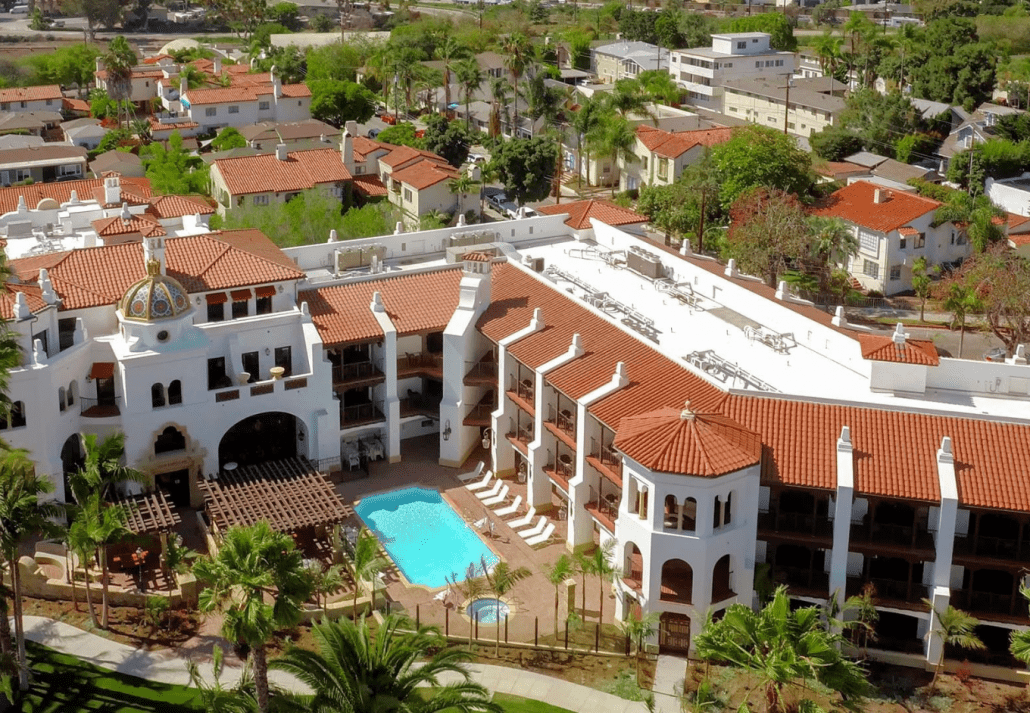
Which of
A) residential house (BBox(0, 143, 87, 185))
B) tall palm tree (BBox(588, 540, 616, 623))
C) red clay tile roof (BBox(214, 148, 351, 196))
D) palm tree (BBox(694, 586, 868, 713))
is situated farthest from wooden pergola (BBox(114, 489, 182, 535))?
residential house (BBox(0, 143, 87, 185))

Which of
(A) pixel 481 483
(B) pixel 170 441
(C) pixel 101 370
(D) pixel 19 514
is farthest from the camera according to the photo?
(A) pixel 481 483

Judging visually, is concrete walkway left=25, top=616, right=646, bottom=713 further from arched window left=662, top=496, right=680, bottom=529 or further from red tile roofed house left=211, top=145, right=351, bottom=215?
red tile roofed house left=211, top=145, right=351, bottom=215

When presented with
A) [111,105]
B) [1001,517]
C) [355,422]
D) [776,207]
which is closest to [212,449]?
[355,422]

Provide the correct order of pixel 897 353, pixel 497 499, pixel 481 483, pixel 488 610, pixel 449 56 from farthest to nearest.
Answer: pixel 449 56 < pixel 481 483 < pixel 497 499 < pixel 897 353 < pixel 488 610

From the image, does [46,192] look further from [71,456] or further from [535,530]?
[535,530]

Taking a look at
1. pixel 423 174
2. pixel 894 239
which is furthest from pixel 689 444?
pixel 423 174

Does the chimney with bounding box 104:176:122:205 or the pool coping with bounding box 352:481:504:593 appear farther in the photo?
the chimney with bounding box 104:176:122:205
